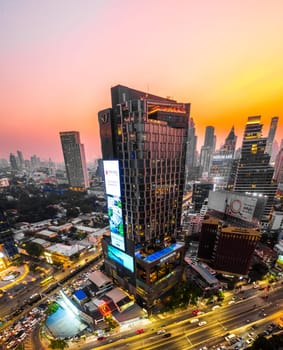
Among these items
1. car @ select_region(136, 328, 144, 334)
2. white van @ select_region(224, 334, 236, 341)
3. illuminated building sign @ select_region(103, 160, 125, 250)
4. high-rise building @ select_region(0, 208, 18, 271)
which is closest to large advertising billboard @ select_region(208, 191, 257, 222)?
white van @ select_region(224, 334, 236, 341)

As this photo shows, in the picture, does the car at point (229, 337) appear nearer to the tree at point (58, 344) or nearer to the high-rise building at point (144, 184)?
the high-rise building at point (144, 184)

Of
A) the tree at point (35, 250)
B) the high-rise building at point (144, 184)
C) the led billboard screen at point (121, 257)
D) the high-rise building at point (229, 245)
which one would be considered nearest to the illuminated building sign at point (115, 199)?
the high-rise building at point (144, 184)

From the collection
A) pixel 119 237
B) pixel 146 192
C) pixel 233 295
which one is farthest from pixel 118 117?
pixel 233 295

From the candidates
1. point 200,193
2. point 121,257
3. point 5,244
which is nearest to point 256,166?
point 200,193

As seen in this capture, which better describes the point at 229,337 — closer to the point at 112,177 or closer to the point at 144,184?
the point at 144,184

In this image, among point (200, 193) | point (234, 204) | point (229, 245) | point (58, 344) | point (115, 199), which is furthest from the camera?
point (200, 193)
